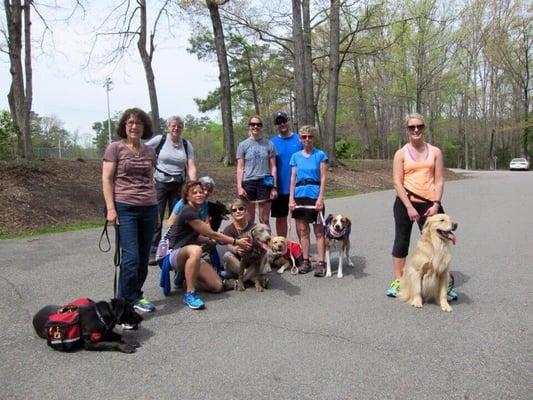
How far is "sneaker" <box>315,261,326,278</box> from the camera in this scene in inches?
238

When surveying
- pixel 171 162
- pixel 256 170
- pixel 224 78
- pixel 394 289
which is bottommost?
pixel 394 289

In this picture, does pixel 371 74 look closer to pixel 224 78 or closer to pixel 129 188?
pixel 224 78

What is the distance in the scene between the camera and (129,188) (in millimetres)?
4445

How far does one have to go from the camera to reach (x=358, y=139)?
56375 millimetres

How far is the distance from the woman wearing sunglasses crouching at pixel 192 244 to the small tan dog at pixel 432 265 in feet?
6.00

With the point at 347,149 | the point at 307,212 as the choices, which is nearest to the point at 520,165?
the point at 347,149

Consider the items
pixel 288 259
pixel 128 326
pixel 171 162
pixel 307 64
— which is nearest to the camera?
pixel 128 326

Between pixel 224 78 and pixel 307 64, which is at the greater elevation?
pixel 307 64

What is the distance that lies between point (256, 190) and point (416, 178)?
7.16 feet

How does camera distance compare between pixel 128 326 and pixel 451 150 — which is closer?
pixel 128 326

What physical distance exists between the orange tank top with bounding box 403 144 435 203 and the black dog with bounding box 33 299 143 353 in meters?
3.18

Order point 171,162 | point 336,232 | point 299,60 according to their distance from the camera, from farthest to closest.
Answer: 1. point 299,60
2. point 171,162
3. point 336,232

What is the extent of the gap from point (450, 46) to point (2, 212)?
110 feet

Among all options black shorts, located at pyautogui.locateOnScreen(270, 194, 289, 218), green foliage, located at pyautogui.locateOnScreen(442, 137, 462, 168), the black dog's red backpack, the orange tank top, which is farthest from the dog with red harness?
green foliage, located at pyautogui.locateOnScreen(442, 137, 462, 168)
